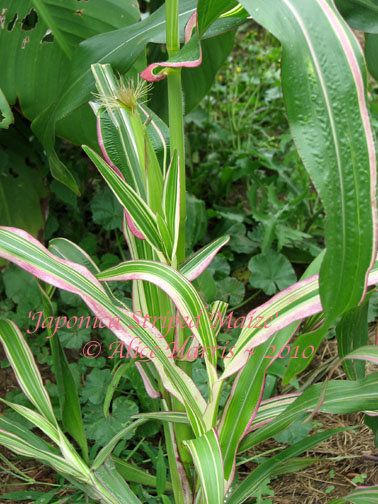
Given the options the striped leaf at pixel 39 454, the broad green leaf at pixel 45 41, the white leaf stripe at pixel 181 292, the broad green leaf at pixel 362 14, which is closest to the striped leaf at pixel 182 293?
the white leaf stripe at pixel 181 292

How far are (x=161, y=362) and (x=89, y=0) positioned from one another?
0.73m

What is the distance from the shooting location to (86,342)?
135cm

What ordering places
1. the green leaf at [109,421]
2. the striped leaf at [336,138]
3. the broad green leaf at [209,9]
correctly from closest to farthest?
the striped leaf at [336,138], the broad green leaf at [209,9], the green leaf at [109,421]

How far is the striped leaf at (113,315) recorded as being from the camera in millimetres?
900

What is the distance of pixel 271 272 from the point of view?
146 cm

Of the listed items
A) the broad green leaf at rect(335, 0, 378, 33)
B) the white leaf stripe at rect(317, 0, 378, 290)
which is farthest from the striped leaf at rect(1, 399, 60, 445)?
the broad green leaf at rect(335, 0, 378, 33)

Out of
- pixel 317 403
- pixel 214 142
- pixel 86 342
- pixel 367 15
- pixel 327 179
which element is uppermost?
pixel 367 15

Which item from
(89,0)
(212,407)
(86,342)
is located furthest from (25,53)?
(212,407)

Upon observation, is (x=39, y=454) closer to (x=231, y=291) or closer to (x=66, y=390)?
(x=66, y=390)

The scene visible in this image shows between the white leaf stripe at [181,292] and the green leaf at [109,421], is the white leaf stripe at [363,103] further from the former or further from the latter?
the green leaf at [109,421]

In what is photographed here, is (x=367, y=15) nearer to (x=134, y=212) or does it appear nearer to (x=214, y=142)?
(x=134, y=212)

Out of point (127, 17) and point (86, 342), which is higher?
point (127, 17)

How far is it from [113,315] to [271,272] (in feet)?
1.97

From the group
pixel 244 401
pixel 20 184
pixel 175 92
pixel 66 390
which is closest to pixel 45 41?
pixel 20 184
